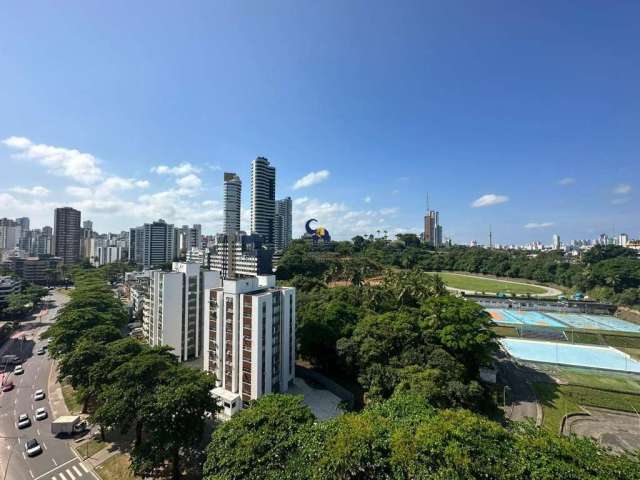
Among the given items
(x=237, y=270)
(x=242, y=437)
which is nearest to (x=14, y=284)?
(x=237, y=270)

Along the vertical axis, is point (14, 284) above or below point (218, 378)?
above

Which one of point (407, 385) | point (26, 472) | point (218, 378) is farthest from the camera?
point (218, 378)

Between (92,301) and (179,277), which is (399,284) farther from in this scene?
(92,301)

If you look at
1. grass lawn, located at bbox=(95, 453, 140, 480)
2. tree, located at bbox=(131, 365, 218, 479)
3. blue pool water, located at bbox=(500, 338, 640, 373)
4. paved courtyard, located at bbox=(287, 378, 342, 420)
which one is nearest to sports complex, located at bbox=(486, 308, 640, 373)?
blue pool water, located at bbox=(500, 338, 640, 373)

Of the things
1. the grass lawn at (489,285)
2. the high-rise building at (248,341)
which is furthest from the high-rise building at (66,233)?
the grass lawn at (489,285)

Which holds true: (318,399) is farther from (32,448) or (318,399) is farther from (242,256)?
(242,256)
